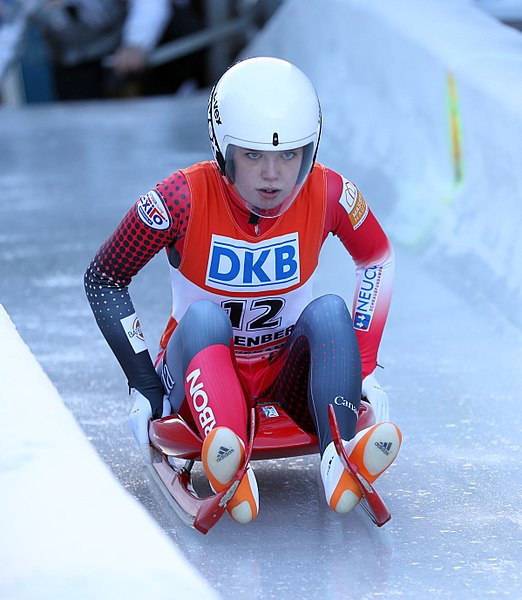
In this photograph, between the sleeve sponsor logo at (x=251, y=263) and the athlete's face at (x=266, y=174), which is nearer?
the athlete's face at (x=266, y=174)

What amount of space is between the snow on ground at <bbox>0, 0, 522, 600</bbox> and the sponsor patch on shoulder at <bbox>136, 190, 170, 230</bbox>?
519 millimetres

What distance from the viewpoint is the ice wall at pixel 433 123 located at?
158 inches

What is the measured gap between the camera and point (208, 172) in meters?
2.67

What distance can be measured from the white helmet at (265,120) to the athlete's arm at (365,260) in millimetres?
158

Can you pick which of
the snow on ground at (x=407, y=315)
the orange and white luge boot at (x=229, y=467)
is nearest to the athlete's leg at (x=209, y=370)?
the orange and white luge boot at (x=229, y=467)

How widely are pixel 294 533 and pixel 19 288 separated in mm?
2276

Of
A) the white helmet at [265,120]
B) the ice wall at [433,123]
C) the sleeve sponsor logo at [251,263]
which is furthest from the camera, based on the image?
the ice wall at [433,123]

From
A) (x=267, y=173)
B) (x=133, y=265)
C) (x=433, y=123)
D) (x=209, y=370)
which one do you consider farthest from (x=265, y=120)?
(x=433, y=123)

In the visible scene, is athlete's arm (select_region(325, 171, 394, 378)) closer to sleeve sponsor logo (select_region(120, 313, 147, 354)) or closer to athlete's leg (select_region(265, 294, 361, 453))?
athlete's leg (select_region(265, 294, 361, 453))

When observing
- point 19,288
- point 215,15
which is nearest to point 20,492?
point 19,288

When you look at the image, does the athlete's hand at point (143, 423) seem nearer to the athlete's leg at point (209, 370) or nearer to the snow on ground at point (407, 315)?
the athlete's leg at point (209, 370)

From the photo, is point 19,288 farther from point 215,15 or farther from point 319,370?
point 215,15

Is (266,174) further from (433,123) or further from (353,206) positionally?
(433,123)

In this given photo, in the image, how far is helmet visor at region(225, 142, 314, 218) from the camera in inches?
98.1
